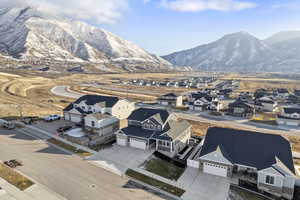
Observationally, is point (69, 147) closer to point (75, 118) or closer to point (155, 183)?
point (75, 118)

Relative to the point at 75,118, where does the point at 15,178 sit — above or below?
below

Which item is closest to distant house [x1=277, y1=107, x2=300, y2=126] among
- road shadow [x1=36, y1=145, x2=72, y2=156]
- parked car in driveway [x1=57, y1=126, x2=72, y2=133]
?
road shadow [x1=36, y1=145, x2=72, y2=156]

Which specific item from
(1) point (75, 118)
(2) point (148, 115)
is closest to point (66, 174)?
(2) point (148, 115)

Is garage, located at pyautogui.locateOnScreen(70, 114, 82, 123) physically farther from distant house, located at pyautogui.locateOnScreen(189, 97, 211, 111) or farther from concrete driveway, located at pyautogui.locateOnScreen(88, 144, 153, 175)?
distant house, located at pyautogui.locateOnScreen(189, 97, 211, 111)

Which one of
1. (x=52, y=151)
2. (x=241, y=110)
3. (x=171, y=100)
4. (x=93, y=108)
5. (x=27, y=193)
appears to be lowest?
(x=27, y=193)

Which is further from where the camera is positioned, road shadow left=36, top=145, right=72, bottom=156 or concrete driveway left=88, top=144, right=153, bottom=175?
road shadow left=36, top=145, right=72, bottom=156

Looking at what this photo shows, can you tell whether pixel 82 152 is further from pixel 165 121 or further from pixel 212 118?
pixel 212 118

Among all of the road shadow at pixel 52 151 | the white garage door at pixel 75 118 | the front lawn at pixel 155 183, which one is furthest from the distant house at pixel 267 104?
the road shadow at pixel 52 151
